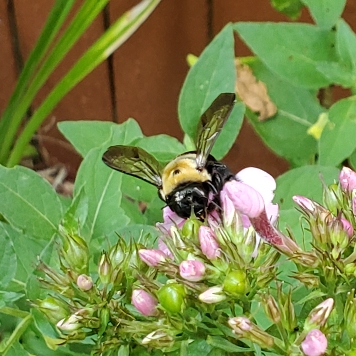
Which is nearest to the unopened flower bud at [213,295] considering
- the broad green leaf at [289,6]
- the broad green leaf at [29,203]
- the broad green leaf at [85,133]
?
the broad green leaf at [29,203]

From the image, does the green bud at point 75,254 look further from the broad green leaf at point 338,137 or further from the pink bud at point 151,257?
the broad green leaf at point 338,137

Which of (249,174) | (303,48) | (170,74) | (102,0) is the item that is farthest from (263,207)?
(170,74)

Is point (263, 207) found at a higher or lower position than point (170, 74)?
higher

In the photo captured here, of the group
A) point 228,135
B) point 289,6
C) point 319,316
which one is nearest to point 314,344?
point 319,316

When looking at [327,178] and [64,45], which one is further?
[64,45]

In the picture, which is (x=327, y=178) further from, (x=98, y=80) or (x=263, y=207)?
(x=98, y=80)

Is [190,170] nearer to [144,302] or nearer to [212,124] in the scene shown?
[212,124]
